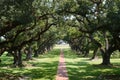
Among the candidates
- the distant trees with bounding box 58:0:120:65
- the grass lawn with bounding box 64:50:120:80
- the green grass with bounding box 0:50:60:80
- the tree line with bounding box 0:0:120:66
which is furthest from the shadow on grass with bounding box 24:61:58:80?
the distant trees with bounding box 58:0:120:65

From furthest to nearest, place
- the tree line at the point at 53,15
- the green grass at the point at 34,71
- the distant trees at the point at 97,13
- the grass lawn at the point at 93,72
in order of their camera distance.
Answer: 1. the green grass at the point at 34,71
2. the grass lawn at the point at 93,72
3. the distant trees at the point at 97,13
4. the tree line at the point at 53,15

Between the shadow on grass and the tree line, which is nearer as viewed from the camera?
the tree line

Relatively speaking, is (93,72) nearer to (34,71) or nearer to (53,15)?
(34,71)

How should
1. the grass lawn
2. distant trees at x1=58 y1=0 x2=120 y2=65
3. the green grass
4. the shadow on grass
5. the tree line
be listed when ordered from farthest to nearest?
the green grass < the shadow on grass < the grass lawn < distant trees at x1=58 y1=0 x2=120 y2=65 < the tree line

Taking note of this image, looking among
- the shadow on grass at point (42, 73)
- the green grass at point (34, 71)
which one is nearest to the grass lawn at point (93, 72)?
the shadow on grass at point (42, 73)

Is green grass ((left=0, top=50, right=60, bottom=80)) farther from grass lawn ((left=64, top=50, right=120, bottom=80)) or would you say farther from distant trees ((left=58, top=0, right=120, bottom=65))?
distant trees ((left=58, top=0, right=120, bottom=65))

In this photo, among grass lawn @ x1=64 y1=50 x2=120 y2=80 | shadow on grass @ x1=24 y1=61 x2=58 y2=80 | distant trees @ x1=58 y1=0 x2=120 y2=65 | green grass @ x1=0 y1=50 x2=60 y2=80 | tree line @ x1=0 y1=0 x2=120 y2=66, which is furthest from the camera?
green grass @ x1=0 y1=50 x2=60 y2=80

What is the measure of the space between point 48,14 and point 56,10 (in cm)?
105

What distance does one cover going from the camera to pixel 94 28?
29.8m

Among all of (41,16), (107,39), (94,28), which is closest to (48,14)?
(41,16)

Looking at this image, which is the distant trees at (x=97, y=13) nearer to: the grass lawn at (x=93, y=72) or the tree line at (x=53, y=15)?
the tree line at (x=53, y=15)

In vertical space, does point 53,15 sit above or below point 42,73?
above

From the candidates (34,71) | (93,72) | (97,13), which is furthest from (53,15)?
(93,72)

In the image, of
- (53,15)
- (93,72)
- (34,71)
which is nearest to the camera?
(53,15)
